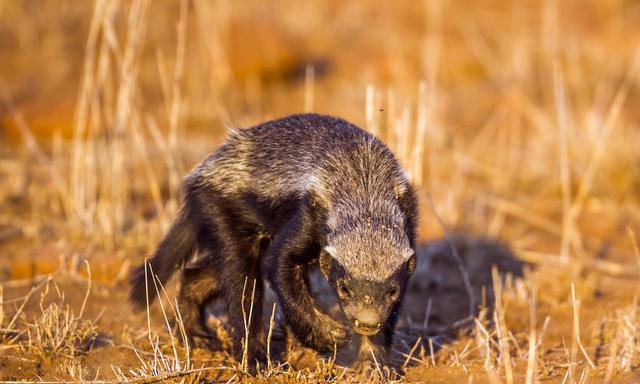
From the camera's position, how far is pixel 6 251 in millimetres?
7320

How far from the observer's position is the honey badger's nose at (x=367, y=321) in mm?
4418

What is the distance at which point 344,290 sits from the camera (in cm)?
454

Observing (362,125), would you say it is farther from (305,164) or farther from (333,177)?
(333,177)

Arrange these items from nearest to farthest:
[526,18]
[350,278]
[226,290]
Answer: [350,278] < [226,290] < [526,18]

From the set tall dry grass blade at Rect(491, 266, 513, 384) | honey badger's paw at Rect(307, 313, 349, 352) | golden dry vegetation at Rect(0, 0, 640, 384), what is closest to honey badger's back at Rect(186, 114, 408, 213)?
honey badger's paw at Rect(307, 313, 349, 352)

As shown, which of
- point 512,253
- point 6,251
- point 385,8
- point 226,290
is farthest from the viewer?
point 385,8

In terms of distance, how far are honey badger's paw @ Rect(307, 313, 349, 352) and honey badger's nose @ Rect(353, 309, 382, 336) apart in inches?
18.5

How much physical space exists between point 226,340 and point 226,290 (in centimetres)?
65

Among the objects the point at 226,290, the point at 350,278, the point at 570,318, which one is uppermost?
the point at 350,278

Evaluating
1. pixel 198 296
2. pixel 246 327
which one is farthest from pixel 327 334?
pixel 198 296

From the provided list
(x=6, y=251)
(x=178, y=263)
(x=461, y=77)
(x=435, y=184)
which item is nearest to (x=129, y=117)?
(x=6, y=251)

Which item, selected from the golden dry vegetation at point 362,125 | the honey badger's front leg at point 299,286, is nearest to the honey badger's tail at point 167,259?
the golden dry vegetation at point 362,125

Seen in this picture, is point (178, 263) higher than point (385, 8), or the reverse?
point (385, 8)

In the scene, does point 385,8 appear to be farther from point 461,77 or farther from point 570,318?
point 570,318
